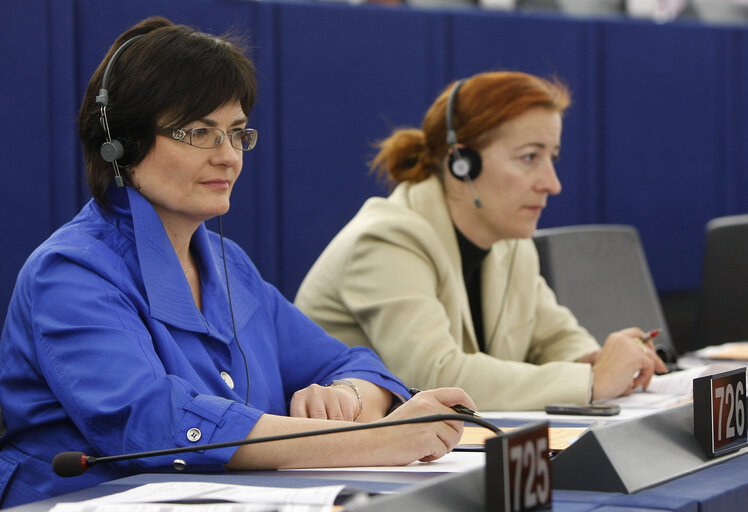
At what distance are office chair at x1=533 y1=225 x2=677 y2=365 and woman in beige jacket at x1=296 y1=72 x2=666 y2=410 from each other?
31 cm

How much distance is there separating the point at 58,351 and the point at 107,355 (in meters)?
0.07

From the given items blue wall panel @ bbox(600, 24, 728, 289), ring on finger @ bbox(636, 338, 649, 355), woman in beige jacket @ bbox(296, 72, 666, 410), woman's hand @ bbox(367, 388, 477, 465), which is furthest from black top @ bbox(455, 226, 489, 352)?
blue wall panel @ bbox(600, 24, 728, 289)

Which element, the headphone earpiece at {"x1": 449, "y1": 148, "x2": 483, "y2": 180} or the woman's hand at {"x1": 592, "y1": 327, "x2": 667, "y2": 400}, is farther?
the headphone earpiece at {"x1": 449, "y1": 148, "x2": 483, "y2": 180}

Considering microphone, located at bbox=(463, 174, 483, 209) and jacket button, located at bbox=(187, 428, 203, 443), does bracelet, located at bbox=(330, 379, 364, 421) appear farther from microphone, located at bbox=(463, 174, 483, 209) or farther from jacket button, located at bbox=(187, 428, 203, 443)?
microphone, located at bbox=(463, 174, 483, 209)

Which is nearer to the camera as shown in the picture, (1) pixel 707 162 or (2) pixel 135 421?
(2) pixel 135 421

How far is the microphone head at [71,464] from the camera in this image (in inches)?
44.6

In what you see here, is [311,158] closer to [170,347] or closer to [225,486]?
[170,347]

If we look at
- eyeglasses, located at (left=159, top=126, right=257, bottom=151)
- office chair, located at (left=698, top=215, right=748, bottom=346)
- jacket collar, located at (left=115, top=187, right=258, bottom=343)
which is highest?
eyeglasses, located at (left=159, top=126, right=257, bottom=151)

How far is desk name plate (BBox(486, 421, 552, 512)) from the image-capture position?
3.05 ft

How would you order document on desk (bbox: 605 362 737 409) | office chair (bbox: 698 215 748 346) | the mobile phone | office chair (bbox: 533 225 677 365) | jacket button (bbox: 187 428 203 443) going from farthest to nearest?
office chair (bbox: 698 215 748 346) → office chair (bbox: 533 225 677 365) → document on desk (bbox: 605 362 737 409) → the mobile phone → jacket button (bbox: 187 428 203 443)

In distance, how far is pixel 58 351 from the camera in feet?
4.13

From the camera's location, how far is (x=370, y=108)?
10.3ft

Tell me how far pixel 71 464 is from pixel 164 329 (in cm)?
25

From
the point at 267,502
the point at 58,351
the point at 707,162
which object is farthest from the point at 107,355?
the point at 707,162
